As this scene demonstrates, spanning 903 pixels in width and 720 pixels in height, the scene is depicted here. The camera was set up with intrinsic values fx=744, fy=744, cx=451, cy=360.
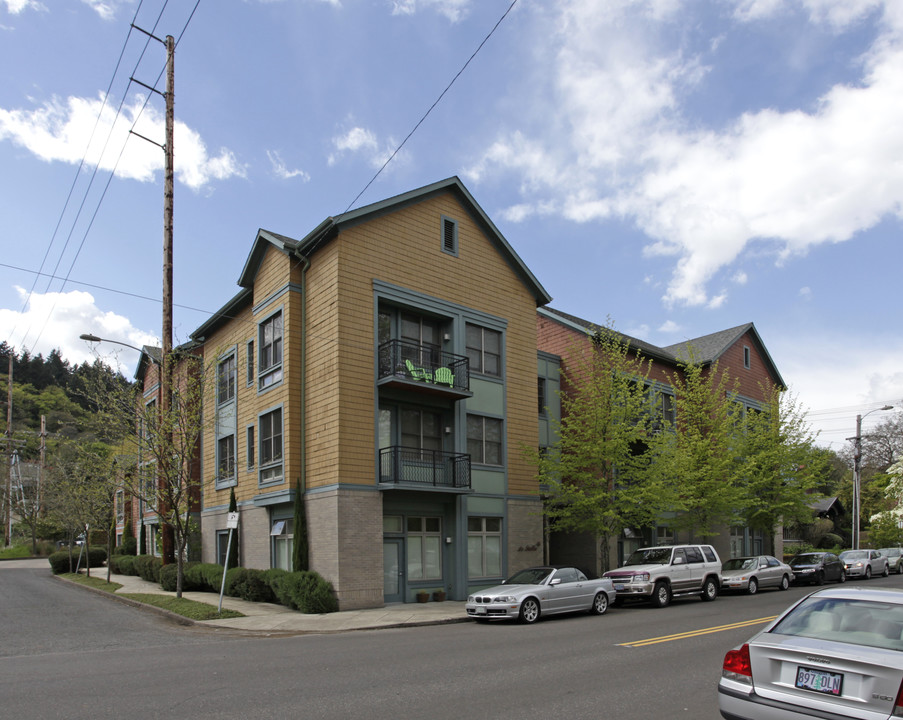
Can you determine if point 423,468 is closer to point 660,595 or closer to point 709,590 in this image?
point 660,595

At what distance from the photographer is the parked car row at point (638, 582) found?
17.2 m

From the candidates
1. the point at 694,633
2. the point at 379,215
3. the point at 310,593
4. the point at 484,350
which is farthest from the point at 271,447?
the point at 694,633

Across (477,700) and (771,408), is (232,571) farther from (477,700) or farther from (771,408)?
(771,408)

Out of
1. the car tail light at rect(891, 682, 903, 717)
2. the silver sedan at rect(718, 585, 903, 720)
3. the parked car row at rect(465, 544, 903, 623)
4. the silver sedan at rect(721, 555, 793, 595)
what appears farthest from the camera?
the silver sedan at rect(721, 555, 793, 595)

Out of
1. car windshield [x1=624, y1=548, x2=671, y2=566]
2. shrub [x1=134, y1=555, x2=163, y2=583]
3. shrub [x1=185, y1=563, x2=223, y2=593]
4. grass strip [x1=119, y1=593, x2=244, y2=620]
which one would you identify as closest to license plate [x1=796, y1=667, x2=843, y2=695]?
grass strip [x1=119, y1=593, x2=244, y2=620]

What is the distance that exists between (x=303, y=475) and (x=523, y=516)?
7798 millimetres

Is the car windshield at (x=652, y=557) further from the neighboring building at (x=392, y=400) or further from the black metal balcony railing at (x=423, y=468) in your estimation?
the black metal balcony railing at (x=423, y=468)

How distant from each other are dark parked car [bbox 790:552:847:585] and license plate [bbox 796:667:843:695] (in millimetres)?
27392

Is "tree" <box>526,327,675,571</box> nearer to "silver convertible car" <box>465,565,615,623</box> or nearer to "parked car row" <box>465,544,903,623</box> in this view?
"parked car row" <box>465,544,903,623</box>

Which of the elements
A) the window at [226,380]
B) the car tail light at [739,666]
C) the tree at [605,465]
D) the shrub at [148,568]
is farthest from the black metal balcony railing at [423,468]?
the car tail light at [739,666]

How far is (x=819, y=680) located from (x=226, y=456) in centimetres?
2605

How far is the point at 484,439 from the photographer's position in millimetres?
24875

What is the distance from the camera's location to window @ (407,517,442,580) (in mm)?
22406

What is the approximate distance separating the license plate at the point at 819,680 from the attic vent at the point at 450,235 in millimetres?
20405
